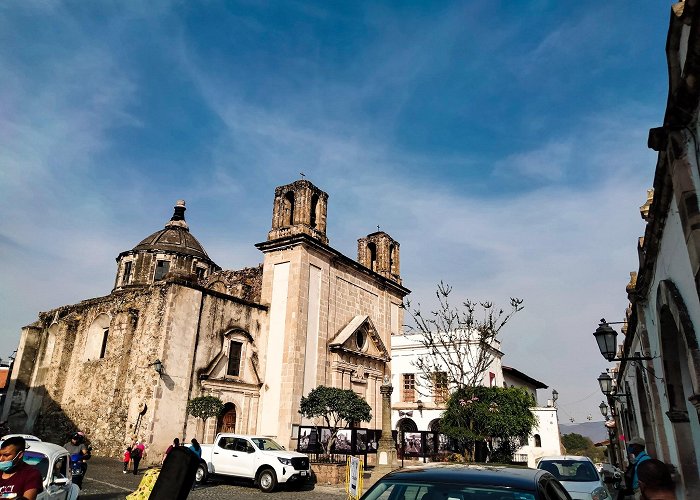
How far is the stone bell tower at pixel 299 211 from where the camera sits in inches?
947

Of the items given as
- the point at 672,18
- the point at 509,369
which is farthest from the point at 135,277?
the point at 672,18

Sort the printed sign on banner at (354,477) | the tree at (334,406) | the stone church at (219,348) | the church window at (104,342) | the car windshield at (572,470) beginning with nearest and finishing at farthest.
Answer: the printed sign on banner at (354,477) → the car windshield at (572,470) → the stone church at (219,348) → the tree at (334,406) → the church window at (104,342)

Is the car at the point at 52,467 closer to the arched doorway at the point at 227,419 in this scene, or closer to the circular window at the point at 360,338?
the arched doorway at the point at 227,419

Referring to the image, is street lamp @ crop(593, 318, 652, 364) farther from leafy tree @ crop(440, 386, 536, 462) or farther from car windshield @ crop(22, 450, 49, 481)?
leafy tree @ crop(440, 386, 536, 462)

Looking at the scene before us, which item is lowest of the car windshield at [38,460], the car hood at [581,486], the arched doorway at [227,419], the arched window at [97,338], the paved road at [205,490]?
the paved road at [205,490]

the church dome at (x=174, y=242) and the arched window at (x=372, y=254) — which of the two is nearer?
the arched window at (x=372, y=254)

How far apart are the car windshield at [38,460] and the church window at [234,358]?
1428 cm

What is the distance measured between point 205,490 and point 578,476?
9429 millimetres

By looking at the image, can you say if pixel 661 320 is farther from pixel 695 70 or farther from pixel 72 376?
pixel 72 376

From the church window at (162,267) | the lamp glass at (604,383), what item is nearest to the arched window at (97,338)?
the church window at (162,267)

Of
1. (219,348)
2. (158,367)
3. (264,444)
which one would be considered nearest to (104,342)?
(219,348)

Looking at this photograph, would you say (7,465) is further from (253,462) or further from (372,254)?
(372,254)

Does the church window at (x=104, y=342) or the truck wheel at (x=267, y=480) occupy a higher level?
the church window at (x=104, y=342)

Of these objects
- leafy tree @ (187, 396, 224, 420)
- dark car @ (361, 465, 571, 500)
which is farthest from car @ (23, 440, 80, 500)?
leafy tree @ (187, 396, 224, 420)
